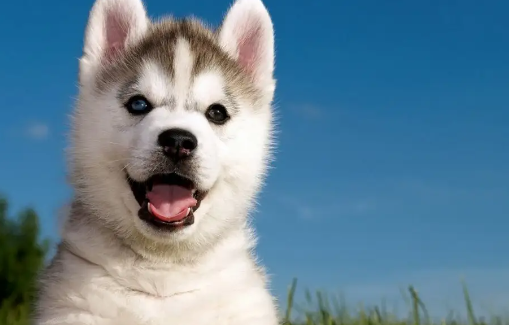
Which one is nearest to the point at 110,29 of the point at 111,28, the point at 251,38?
the point at 111,28

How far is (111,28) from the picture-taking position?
5910 millimetres

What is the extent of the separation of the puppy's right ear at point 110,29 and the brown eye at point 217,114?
963 millimetres

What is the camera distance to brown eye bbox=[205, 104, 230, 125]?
5.35 m

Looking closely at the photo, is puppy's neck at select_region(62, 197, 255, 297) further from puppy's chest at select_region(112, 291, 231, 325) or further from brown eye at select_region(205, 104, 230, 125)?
brown eye at select_region(205, 104, 230, 125)

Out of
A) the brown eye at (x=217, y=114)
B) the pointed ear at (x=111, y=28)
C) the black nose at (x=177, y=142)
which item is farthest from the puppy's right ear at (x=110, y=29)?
the black nose at (x=177, y=142)

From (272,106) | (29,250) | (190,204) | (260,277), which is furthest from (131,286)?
(29,250)

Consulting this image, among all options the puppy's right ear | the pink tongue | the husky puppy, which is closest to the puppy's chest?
the husky puppy

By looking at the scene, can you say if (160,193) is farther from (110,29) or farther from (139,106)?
(110,29)

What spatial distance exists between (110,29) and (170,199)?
1605mm

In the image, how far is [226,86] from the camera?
5555 mm

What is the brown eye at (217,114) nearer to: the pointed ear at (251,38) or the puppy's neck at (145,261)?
the pointed ear at (251,38)

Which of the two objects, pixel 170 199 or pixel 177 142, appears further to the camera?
pixel 170 199

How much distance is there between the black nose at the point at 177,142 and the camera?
16.2ft

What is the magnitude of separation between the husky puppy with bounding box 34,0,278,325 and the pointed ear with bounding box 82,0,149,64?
0.02 metres
